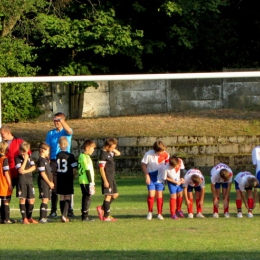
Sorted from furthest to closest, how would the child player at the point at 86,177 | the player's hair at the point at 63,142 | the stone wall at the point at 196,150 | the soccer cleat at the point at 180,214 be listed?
1. the stone wall at the point at 196,150
2. the soccer cleat at the point at 180,214
3. the player's hair at the point at 63,142
4. the child player at the point at 86,177

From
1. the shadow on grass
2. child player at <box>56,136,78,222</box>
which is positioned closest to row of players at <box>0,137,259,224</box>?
child player at <box>56,136,78,222</box>

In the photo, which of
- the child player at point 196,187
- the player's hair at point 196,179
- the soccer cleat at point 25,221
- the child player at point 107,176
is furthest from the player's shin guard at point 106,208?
the player's hair at point 196,179

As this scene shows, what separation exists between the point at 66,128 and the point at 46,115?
692 inches

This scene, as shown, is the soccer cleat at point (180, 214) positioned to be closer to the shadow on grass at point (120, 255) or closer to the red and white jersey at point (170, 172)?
the red and white jersey at point (170, 172)

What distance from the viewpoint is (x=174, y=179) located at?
1440 cm

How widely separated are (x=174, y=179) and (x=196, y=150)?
1235cm

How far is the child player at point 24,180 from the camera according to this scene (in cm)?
1380

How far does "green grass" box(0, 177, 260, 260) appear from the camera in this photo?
1015cm

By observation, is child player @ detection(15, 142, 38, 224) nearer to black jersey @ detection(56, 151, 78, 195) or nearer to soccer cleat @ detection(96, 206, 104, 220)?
black jersey @ detection(56, 151, 78, 195)

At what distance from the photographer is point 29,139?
27.8m

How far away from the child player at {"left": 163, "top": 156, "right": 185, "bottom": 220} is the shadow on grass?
394 cm

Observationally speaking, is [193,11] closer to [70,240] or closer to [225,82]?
[225,82]

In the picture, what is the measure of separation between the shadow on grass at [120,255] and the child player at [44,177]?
3382 millimetres

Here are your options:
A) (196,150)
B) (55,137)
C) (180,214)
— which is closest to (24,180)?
(55,137)
